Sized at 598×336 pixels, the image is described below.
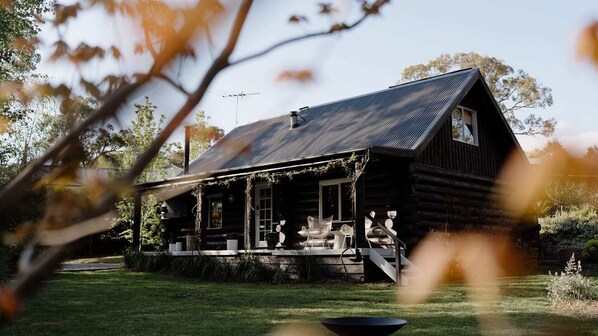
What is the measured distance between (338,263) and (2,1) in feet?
31.8

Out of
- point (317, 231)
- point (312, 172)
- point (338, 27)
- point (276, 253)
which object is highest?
point (312, 172)

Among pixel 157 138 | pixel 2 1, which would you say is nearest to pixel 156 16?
pixel 157 138

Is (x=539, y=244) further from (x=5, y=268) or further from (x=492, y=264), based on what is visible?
(x=5, y=268)

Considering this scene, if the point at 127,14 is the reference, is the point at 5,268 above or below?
below

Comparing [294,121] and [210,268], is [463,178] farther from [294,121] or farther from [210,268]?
[210,268]

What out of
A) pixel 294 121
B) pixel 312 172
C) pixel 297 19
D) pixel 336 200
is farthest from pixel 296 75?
pixel 294 121

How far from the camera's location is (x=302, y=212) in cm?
1550

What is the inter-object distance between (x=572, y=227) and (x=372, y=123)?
974 cm

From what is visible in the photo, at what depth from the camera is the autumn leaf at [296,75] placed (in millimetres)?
1975

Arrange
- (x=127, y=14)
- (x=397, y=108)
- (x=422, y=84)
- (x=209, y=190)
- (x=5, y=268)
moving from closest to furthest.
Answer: (x=127, y=14), (x=5, y=268), (x=397, y=108), (x=422, y=84), (x=209, y=190)

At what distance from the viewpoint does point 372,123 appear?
15.2m

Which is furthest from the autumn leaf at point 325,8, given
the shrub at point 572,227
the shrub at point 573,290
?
the shrub at point 572,227

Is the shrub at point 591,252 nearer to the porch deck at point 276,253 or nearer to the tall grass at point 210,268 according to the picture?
the porch deck at point 276,253

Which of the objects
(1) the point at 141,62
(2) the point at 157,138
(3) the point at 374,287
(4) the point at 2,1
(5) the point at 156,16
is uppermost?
(4) the point at 2,1
